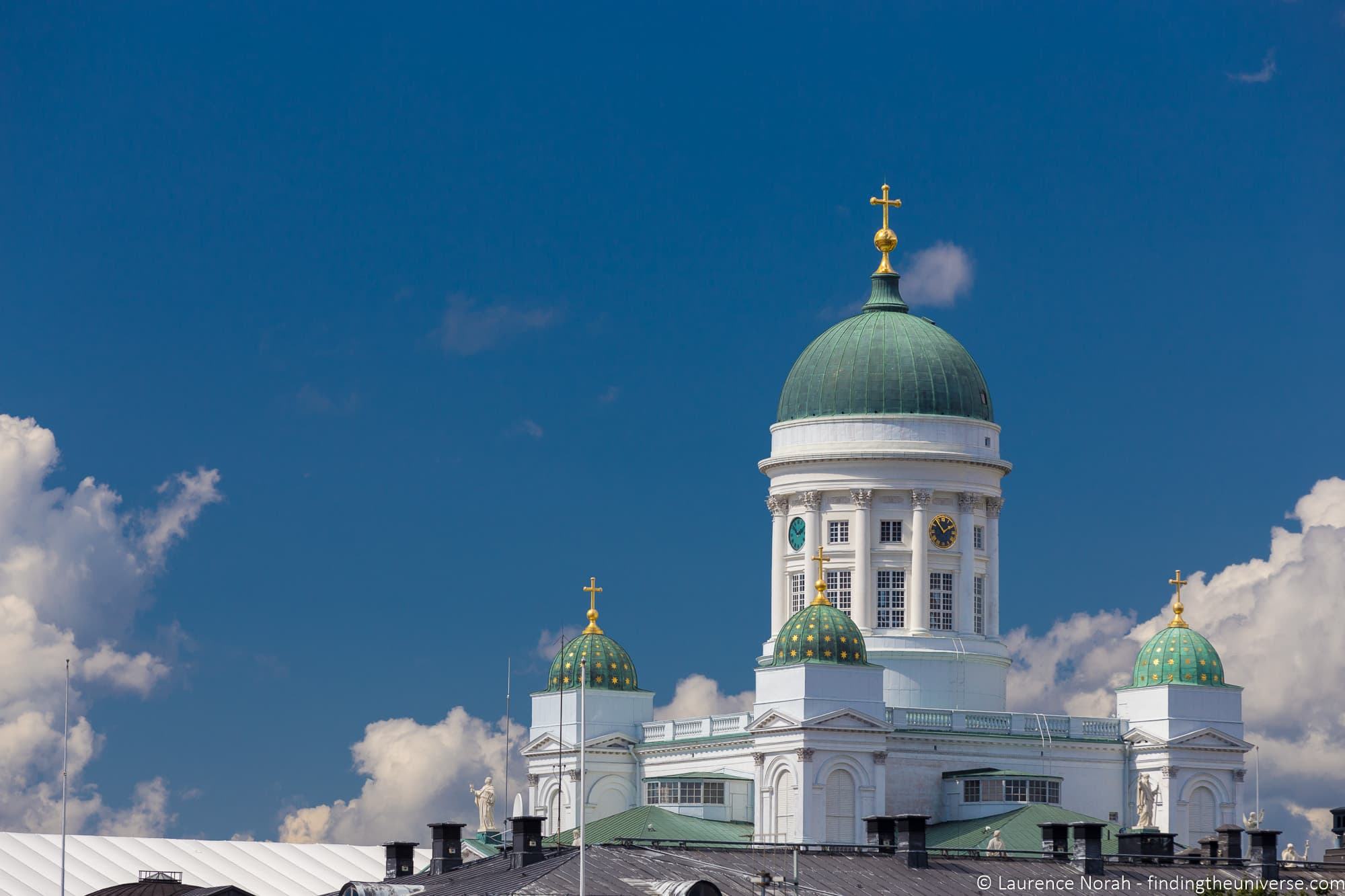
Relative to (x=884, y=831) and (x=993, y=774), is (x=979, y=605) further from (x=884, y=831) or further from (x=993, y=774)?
(x=884, y=831)

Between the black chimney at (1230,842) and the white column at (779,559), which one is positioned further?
the white column at (779,559)

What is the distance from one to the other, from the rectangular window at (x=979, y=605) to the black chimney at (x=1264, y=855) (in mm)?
34257

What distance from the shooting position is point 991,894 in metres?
99.3

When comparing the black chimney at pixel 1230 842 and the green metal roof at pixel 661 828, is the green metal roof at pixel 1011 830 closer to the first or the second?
the green metal roof at pixel 661 828

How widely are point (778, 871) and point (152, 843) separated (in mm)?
55098

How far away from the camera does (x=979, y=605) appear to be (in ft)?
476

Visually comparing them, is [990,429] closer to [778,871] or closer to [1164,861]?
[1164,861]

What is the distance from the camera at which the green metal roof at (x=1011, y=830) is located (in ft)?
417

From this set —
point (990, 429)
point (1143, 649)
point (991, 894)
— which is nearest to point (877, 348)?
point (990, 429)

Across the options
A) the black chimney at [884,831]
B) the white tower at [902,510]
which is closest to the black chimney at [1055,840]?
the black chimney at [884,831]

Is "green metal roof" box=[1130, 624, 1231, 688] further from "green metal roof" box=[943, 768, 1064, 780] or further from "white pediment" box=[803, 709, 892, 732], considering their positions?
"white pediment" box=[803, 709, 892, 732]

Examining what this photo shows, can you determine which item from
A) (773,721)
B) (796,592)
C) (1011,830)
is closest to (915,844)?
(1011,830)

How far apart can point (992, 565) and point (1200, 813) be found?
15589 millimetres

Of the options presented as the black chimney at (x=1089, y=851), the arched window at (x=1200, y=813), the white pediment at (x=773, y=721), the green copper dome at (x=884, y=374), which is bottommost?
the black chimney at (x=1089, y=851)
